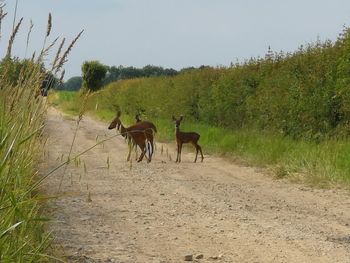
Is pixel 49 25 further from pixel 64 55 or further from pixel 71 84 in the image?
pixel 71 84

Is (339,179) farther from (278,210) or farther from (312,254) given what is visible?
(312,254)

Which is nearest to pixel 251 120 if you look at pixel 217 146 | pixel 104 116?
pixel 217 146

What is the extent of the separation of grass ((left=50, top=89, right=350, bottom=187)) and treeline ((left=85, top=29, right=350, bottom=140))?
0.49m

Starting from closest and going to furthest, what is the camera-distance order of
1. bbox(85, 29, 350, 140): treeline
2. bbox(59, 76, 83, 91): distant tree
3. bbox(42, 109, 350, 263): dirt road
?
bbox(59, 76, 83, 91): distant tree < bbox(42, 109, 350, 263): dirt road < bbox(85, 29, 350, 140): treeline

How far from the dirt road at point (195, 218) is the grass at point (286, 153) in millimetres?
498

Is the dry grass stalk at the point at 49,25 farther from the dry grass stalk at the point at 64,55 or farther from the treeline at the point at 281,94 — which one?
the treeline at the point at 281,94

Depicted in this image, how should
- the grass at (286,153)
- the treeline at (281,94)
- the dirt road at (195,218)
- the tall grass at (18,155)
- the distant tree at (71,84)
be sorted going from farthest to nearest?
the treeline at (281,94)
the grass at (286,153)
the dirt road at (195,218)
the distant tree at (71,84)
the tall grass at (18,155)

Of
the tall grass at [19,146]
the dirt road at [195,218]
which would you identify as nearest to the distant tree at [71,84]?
the tall grass at [19,146]

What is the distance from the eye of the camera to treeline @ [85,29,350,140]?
13.2 m

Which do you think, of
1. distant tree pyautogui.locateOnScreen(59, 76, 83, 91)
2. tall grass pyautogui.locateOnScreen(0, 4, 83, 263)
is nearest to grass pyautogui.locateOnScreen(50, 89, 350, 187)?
distant tree pyautogui.locateOnScreen(59, 76, 83, 91)

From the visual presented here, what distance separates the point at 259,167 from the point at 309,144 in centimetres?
115

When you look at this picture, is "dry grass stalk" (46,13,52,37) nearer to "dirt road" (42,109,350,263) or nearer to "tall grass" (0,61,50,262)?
"tall grass" (0,61,50,262)

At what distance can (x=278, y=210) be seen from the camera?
8.39m

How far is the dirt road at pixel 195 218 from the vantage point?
5.95 m
